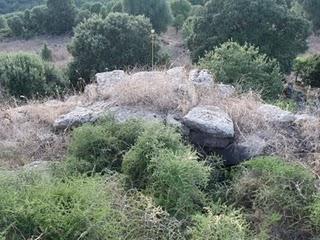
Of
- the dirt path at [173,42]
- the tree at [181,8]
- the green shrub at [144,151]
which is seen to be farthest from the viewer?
the tree at [181,8]

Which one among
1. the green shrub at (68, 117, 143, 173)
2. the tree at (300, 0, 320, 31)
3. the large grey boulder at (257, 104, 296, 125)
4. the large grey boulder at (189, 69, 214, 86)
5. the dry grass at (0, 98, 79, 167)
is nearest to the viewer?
the green shrub at (68, 117, 143, 173)

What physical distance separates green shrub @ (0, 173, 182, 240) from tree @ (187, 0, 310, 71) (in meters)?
16.0

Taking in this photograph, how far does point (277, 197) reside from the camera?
4.82 m

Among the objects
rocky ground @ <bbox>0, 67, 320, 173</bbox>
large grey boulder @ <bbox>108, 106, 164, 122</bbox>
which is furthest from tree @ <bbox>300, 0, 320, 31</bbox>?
large grey boulder @ <bbox>108, 106, 164, 122</bbox>

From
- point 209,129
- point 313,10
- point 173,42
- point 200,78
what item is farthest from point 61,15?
point 209,129

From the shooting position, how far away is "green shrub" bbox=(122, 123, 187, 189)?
4.99 metres

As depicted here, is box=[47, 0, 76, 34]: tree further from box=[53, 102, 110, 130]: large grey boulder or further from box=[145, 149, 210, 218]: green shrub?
box=[145, 149, 210, 218]: green shrub

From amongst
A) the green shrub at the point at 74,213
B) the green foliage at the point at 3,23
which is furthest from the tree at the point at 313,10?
the green shrub at the point at 74,213

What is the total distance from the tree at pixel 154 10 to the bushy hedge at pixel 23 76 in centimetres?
1861

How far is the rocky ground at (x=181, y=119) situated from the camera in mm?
6105

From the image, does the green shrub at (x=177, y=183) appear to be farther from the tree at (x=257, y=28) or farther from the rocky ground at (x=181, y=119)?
Answer: the tree at (x=257, y=28)

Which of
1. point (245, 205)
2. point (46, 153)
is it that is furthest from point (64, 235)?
point (46, 153)

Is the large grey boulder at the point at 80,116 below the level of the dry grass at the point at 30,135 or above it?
above

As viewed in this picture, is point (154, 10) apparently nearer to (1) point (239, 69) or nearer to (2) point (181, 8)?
(2) point (181, 8)
